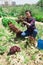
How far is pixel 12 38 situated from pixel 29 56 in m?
2.14

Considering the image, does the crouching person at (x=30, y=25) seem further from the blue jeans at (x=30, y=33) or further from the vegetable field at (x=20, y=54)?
the vegetable field at (x=20, y=54)

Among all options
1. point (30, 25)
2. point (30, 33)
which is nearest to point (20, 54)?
point (30, 25)

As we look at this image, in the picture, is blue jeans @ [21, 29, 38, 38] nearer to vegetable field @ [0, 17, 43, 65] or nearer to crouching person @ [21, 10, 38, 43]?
crouching person @ [21, 10, 38, 43]

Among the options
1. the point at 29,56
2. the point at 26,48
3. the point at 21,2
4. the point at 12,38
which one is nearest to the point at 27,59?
the point at 29,56

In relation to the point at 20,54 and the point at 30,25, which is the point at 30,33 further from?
the point at 20,54

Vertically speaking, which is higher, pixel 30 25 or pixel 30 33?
pixel 30 25

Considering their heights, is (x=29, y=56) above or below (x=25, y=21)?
below

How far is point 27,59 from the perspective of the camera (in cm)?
741

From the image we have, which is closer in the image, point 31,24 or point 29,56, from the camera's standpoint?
point 29,56

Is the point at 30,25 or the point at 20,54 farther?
the point at 30,25

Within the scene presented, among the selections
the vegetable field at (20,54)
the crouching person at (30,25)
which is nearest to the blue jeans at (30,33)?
the crouching person at (30,25)

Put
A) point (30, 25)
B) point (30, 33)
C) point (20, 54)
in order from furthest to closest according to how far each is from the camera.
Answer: point (30, 33) < point (30, 25) < point (20, 54)

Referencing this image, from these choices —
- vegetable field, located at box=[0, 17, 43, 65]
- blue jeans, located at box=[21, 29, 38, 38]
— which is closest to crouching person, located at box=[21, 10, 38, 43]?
blue jeans, located at box=[21, 29, 38, 38]

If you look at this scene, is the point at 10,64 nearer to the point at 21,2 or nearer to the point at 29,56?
the point at 29,56
